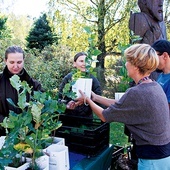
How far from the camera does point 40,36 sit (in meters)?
11.6

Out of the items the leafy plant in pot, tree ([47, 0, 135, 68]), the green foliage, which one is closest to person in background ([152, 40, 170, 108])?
the leafy plant in pot

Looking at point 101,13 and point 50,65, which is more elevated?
point 101,13

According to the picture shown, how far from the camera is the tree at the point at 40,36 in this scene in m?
11.8

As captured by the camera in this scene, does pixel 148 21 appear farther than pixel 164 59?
Yes

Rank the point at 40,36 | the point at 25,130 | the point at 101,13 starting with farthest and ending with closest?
the point at 40,36 < the point at 101,13 < the point at 25,130

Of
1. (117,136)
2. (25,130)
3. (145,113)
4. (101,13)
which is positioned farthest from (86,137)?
(101,13)

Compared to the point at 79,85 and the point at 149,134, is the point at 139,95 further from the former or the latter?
the point at 79,85

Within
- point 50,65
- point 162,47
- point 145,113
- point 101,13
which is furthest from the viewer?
point 101,13

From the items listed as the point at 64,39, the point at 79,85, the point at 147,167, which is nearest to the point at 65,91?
the point at 79,85

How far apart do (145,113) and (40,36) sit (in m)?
10.7

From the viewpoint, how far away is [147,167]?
1566 mm

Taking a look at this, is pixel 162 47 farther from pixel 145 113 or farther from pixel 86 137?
pixel 86 137

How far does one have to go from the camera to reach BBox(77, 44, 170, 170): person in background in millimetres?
1457

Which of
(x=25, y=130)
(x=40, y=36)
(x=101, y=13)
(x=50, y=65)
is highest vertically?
(x=101, y=13)
